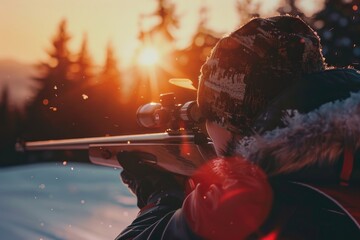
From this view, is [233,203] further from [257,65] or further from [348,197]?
[257,65]

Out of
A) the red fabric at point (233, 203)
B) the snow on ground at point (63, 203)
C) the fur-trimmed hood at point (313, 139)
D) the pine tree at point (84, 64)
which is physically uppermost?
the fur-trimmed hood at point (313, 139)

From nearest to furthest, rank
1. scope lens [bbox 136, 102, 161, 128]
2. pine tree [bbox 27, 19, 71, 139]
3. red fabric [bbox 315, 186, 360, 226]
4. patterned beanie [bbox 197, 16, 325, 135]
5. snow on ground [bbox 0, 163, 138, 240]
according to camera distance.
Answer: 1. red fabric [bbox 315, 186, 360, 226]
2. patterned beanie [bbox 197, 16, 325, 135]
3. scope lens [bbox 136, 102, 161, 128]
4. snow on ground [bbox 0, 163, 138, 240]
5. pine tree [bbox 27, 19, 71, 139]

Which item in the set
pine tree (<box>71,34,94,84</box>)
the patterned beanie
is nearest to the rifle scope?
the patterned beanie

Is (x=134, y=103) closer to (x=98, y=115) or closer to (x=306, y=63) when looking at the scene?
(x=98, y=115)

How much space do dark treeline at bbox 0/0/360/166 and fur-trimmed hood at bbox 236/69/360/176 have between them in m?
7.21

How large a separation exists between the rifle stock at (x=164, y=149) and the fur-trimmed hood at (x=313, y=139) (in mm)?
1113

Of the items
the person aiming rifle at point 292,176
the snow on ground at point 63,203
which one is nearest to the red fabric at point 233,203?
the person aiming rifle at point 292,176

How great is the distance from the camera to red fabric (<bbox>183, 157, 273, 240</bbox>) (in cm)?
94

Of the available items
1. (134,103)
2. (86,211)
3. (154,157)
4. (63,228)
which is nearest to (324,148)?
(154,157)

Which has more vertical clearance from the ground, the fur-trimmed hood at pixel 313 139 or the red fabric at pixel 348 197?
the fur-trimmed hood at pixel 313 139

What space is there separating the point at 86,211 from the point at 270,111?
139 inches

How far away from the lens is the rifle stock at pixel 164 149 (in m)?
2.15

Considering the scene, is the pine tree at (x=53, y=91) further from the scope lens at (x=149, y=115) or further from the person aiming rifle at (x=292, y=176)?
the person aiming rifle at (x=292, y=176)

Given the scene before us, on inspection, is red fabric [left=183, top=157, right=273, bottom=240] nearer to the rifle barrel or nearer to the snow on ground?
the rifle barrel
